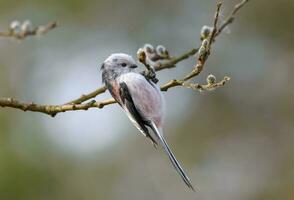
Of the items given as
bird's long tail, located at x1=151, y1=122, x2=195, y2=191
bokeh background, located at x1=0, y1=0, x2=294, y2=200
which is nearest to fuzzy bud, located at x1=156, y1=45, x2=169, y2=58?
bird's long tail, located at x1=151, y1=122, x2=195, y2=191

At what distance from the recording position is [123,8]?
9.70 meters

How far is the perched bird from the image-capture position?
2996mm

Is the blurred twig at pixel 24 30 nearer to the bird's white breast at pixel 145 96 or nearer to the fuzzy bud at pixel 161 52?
the fuzzy bud at pixel 161 52

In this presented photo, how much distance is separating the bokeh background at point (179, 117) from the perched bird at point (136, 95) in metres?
5.65

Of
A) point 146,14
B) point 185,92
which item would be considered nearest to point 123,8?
point 146,14

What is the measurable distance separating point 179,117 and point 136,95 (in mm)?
6392

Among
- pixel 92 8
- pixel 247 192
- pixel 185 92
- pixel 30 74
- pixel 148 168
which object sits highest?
pixel 92 8

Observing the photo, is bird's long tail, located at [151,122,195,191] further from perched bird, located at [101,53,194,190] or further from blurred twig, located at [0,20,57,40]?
blurred twig, located at [0,20,57,40]

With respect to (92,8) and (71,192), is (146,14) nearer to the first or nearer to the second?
(92,8)

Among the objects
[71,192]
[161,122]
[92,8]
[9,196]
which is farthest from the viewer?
[92,8]

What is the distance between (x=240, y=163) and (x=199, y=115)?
81 centimetres

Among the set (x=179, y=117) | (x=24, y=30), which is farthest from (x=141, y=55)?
(x=179, y=117)

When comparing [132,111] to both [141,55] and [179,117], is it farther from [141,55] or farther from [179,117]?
[179,117]

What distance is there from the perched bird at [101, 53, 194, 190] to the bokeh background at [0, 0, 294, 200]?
5.65 m
